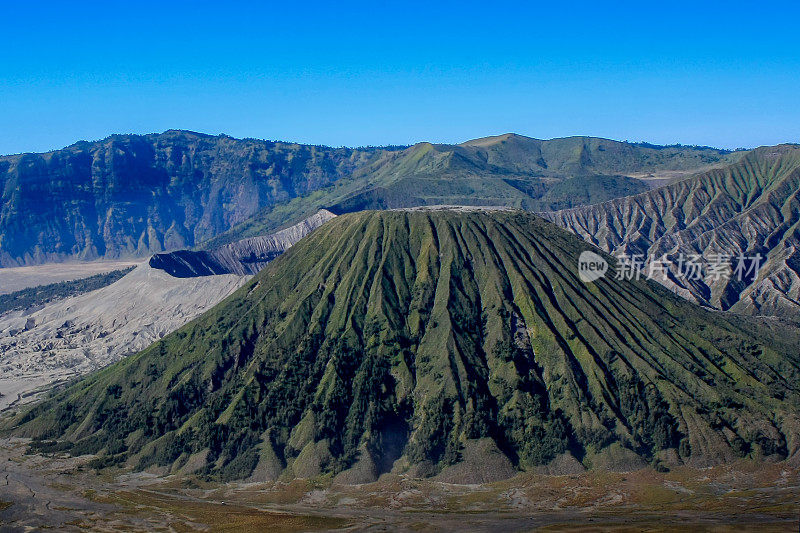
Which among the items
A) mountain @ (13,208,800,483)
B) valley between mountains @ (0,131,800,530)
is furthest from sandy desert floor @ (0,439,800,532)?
mountain @ (13,208,800,483)

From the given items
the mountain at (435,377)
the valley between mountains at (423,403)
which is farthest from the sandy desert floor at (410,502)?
the mountain at (435,377)

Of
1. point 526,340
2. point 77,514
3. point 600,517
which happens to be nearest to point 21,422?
point 77,514

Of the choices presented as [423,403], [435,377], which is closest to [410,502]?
[423,403]

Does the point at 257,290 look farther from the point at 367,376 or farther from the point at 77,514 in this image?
the point at 77,514

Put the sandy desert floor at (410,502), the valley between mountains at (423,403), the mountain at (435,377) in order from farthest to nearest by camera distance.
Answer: the mountain at (435,377) < the valley between mountains at (423,403) < the sandy desert floor at (410,502)

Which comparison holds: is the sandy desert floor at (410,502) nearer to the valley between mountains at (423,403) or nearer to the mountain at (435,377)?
the valley between mountains at (423,403)

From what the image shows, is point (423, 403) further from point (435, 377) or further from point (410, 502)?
point (410, 502)
